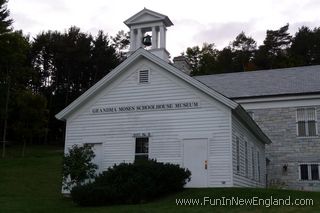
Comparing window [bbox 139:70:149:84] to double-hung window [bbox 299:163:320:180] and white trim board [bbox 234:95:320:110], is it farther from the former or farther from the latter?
double-hung window [bbox 299:163:320:180]

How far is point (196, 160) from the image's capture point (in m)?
20.9

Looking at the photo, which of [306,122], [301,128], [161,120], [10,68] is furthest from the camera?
[10,68]

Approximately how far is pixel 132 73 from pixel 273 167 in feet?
48.4

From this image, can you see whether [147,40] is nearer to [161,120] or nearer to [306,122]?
[161,120]

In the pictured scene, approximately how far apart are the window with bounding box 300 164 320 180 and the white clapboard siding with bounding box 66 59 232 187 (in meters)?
13.6

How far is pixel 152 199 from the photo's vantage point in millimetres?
18125

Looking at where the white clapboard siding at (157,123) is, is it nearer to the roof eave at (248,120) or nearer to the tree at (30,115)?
the roof eave at (248,120)

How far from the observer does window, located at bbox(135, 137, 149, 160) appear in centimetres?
2206

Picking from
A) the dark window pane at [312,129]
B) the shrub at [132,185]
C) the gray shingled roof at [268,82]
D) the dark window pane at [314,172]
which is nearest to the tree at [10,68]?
the gray shingled roof at [268,82]

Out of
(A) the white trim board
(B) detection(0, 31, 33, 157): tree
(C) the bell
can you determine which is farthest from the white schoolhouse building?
(B) detection(0, 31, 33, 157): tree

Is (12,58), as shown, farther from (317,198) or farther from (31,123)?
(317,198)

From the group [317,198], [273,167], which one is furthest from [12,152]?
[317,198]

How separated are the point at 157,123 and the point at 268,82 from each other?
15.6m

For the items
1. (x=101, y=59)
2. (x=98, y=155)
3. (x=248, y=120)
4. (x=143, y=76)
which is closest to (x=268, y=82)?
(x=248, y=120)
